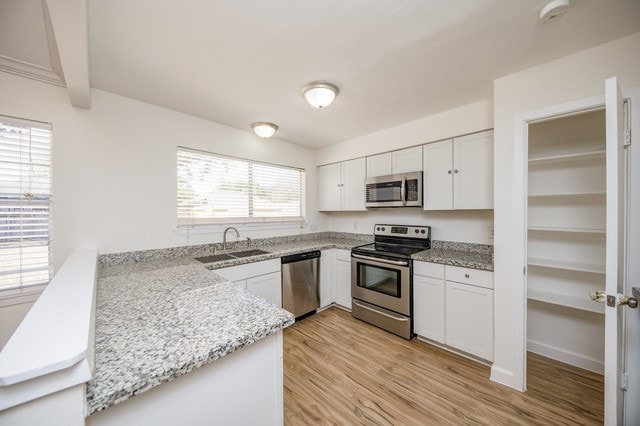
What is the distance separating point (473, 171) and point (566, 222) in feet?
2.85

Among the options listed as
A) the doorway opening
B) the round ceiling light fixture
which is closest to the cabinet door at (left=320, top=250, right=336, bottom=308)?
the round ceiling light fixture

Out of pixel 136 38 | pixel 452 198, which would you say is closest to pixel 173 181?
pixel 136 38

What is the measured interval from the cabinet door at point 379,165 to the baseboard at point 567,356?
230 cm

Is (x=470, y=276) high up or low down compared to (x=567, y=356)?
up

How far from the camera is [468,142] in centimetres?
243

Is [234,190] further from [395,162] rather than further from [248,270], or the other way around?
[395,162]

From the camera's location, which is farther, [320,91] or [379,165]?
[379,165]

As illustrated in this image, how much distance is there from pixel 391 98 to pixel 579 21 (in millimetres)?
1207

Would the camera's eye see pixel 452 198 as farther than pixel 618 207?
Yes

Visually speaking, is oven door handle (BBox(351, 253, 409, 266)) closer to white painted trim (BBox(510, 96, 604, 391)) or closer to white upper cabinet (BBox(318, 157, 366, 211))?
white upper cabinet (BBox(318, 157, 366, 211))

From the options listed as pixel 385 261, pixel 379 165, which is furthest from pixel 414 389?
pixel 379 165

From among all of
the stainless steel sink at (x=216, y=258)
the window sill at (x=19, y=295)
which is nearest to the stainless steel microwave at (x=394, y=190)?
the stainless steel sink at (x=216, y=258)

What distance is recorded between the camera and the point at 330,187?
12.6 feet

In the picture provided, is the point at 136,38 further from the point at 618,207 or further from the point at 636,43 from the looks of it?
the point at 636,43
